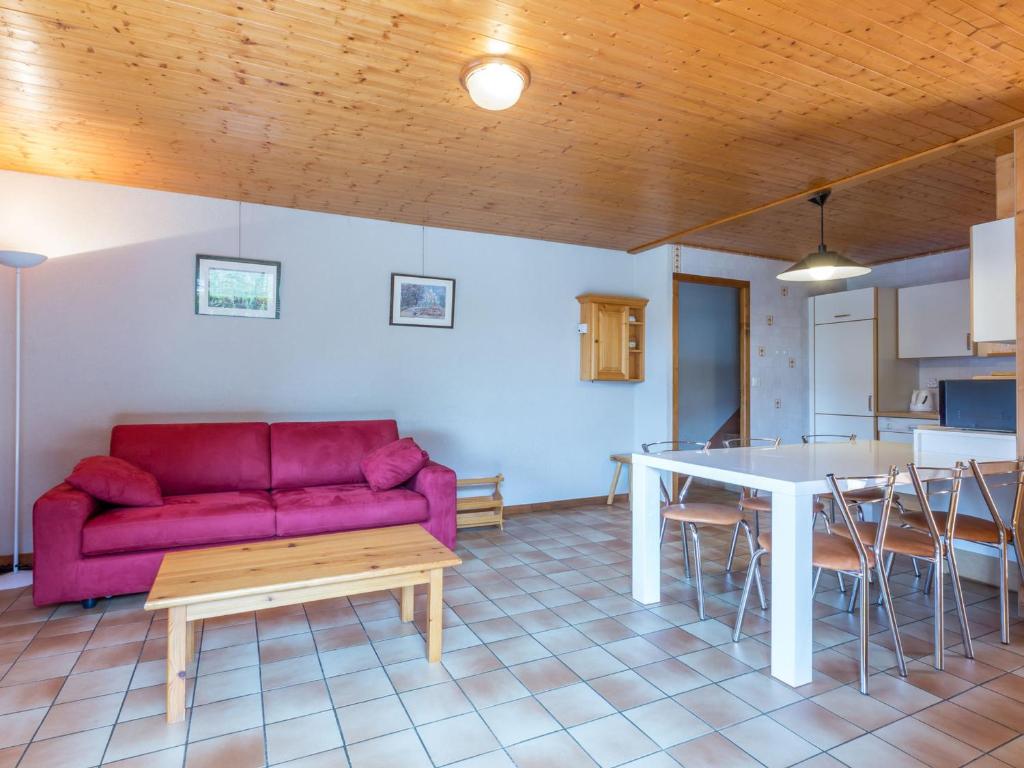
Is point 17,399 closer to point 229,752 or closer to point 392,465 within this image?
point 392,465

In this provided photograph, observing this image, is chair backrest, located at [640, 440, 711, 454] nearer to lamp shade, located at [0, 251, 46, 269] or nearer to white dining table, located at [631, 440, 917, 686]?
white dining table, located at [631, 440, 917, 686]

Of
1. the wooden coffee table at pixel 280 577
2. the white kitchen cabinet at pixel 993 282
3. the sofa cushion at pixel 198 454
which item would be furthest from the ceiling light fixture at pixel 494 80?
the sofa cushion at pixel 198 454

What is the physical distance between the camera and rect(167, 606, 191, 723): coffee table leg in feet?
6.09

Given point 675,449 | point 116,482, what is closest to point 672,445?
point 675,449

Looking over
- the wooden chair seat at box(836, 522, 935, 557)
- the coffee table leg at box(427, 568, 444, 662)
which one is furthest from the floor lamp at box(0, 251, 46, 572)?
the wooden chair seat at box(836, 522, 935, 557)

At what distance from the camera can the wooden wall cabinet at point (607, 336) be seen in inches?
201

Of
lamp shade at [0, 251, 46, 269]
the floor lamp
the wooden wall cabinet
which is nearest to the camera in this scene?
lamp shade at [0, 251, 46, 269]

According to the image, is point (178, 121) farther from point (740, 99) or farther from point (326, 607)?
point (740, 99)

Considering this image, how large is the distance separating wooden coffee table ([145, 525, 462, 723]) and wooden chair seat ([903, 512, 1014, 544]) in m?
2.26

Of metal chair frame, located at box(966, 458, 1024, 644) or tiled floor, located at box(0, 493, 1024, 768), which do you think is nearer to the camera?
tiled floor, located at box(0, 493, 1024, 768)

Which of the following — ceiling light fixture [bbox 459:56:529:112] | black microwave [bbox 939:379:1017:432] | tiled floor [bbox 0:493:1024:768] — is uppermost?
ceiling light fixture [bbox 459:56:529:112]

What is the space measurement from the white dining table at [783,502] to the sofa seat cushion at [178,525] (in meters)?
2.05

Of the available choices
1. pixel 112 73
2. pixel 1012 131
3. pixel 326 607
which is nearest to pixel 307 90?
pixel 112 73

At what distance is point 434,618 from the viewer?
2.27 meters
